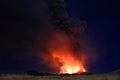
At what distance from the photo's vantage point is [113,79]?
83750 millimetres

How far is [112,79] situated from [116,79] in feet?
10.2

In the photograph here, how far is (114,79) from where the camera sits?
84312mm

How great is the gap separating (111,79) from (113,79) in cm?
69

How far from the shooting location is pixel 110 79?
83.6 metres

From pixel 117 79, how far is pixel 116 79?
0.31 metres

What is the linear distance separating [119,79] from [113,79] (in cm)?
355

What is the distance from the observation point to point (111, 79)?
274ft

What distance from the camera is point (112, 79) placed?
83.6 meters

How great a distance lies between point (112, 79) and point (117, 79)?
308 cm

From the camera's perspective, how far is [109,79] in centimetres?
8362

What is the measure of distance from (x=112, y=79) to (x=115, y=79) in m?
1.76

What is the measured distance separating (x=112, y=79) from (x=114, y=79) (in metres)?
1.03

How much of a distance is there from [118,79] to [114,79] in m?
2.18
